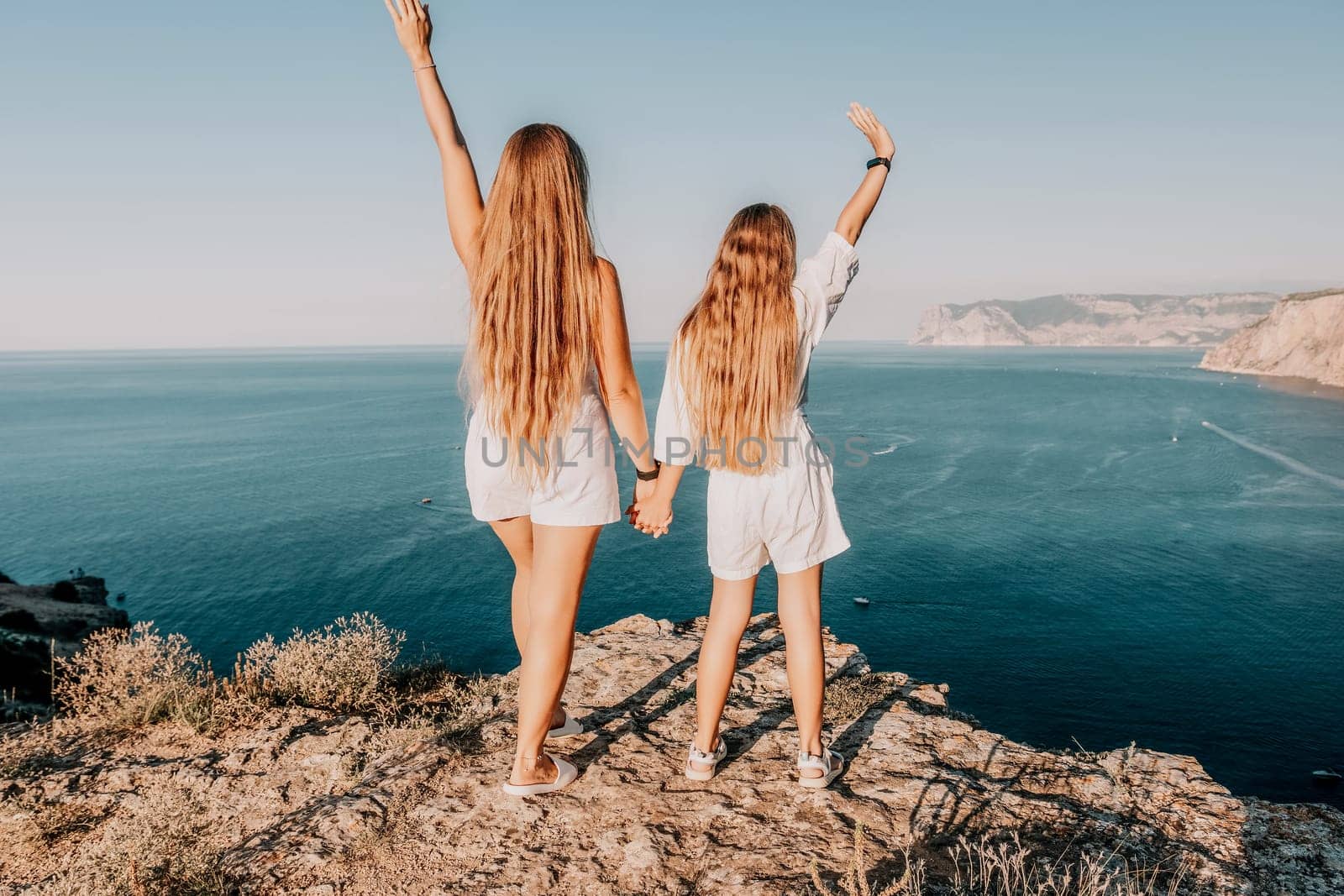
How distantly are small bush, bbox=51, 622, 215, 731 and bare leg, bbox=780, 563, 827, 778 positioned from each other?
150 inches

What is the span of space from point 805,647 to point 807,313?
1435 millimetres

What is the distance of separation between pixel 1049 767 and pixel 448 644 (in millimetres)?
30139

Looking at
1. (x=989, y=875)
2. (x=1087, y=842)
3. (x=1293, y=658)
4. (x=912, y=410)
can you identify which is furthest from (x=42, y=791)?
(x=912, y=410)

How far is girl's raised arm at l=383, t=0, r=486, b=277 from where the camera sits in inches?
110

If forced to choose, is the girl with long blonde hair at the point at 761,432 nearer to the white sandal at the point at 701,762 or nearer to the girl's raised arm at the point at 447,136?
the white sandal at the point at 701,762

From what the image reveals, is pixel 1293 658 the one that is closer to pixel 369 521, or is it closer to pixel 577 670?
pixel 577 670

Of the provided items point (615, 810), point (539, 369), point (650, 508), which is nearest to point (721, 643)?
point (650, 508)

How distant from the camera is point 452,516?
4653 cm

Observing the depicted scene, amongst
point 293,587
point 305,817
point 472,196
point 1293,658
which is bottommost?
point 1293,658

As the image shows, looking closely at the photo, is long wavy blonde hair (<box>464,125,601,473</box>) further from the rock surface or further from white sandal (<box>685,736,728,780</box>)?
the rock surface

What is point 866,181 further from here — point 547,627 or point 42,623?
point 42,623

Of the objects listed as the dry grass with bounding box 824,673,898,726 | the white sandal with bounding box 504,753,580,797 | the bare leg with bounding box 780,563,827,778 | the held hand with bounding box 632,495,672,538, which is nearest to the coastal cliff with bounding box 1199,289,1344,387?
the dry grass with bounding box 824,673,898,726

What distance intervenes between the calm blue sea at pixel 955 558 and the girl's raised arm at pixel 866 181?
2725 cm

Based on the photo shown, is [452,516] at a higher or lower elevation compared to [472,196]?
lower
